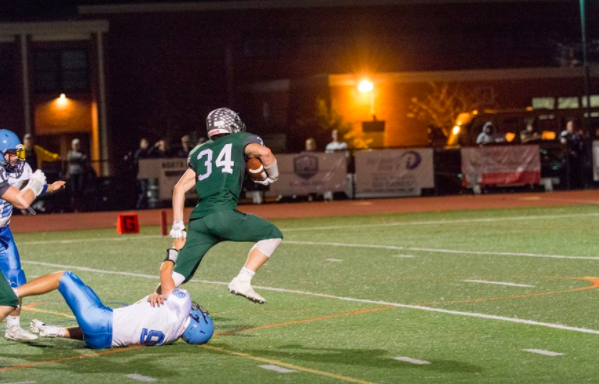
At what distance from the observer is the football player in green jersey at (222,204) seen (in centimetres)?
945

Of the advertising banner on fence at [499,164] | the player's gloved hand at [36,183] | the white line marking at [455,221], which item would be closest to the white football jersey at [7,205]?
the player's gloved hand at [36,183]

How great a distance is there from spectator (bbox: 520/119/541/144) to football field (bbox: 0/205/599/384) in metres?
14.7

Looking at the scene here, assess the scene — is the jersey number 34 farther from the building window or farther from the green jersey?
the building window

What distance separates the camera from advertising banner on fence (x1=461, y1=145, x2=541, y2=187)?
3162cm

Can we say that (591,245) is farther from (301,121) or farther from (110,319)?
(301,121)

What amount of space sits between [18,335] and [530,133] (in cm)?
2873

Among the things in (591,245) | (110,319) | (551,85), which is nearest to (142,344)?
(110,319)

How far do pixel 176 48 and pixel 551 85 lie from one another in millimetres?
16757

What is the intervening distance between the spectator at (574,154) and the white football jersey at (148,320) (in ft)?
82.0

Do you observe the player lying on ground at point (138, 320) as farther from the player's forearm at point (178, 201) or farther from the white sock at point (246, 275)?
the player's forearm at point (178, 201)

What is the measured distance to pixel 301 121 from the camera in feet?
156

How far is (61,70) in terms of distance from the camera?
159 feet

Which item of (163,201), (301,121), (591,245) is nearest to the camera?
(591,245)

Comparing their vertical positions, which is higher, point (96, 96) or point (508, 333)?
point (96, 96)
